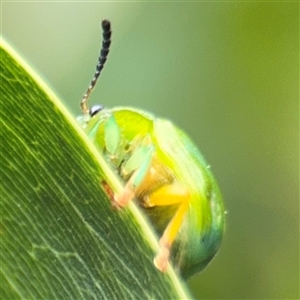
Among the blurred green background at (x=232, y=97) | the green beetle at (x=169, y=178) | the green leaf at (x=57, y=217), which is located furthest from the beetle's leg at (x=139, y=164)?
the blurred green background at (x=232, y=97)

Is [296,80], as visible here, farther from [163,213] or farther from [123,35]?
[163,213]

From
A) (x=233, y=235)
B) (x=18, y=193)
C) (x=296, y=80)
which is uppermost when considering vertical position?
(x=296, y=80)

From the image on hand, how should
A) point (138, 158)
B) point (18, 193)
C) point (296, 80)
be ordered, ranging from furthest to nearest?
point (296, 80) < point (138, 158) < point (18, 193)

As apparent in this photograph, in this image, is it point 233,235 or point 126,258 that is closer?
point 126,258

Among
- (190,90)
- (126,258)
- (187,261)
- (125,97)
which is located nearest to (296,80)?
(190,90)

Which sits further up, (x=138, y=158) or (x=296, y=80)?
(x=296, y=80)

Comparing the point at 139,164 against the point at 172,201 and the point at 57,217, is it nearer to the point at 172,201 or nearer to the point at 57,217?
the point at 172,201

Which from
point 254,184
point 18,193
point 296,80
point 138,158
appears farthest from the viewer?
point 254,184

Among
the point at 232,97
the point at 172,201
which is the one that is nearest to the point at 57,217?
the point at 172,201
